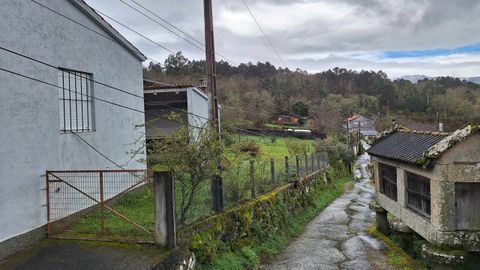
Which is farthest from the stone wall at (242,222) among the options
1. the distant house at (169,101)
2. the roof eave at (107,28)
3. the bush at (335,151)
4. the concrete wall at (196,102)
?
the bush at (335,151)

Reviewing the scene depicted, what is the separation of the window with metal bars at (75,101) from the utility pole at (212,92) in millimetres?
3693

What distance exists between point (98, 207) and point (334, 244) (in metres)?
8.21

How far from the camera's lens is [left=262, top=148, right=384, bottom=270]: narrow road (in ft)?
37.5

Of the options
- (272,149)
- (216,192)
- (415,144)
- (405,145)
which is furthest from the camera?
Answer: (272,149)

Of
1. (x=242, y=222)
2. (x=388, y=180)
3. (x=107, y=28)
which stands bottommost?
(x=242, y=222)

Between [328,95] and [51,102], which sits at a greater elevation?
[328,95]

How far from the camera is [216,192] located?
10.8 meters

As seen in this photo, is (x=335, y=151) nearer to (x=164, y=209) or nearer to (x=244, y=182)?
(x=244, y=182)

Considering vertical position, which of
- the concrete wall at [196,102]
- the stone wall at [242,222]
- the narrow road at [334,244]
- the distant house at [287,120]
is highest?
the distant house at [287,120]

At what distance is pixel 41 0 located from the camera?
965 centimetres

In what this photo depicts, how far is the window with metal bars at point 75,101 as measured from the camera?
10.6 metres

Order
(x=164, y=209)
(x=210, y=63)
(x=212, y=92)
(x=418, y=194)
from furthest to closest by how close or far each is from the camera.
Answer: (x=210, y=63), (x=212, y=92), (x=418, y=194), (x=164, y=209)

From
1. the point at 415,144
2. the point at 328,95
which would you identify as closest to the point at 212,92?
the point at 415,144

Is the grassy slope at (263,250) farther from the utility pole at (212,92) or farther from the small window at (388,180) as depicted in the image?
the small window at (388,180)
